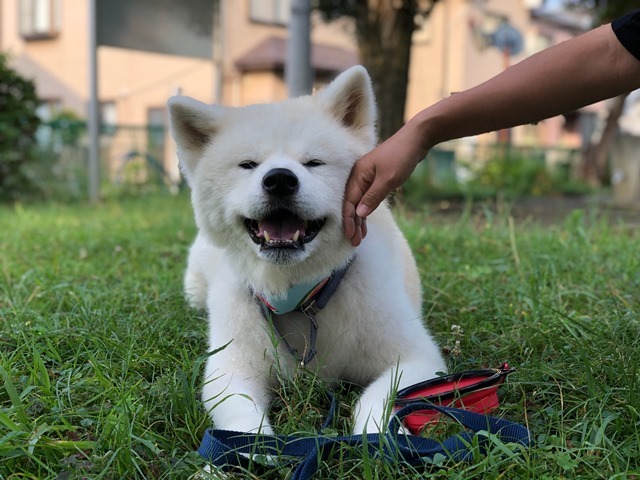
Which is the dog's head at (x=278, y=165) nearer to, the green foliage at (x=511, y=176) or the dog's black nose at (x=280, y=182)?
the dog's black nose at (x=280, y=182)

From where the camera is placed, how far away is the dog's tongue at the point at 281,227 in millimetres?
1854

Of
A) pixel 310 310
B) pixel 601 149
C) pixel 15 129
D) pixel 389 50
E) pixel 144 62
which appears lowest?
pixel 310 310

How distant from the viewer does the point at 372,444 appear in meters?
1.52

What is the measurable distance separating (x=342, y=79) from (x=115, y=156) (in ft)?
28.3

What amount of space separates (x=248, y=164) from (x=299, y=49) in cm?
375

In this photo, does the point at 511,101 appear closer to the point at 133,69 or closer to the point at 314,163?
the point at 314,163

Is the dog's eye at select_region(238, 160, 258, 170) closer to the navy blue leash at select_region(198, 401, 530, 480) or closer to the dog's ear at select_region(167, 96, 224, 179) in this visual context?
the dog's ear at select_region(167, 96, 224, 179)

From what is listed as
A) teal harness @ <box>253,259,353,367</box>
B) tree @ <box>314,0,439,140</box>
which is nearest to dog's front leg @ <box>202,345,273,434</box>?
teal harness @ <box>253,259,353,367</box>

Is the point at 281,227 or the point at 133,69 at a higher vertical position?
the point at 133,69

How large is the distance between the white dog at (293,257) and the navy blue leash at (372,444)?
174 millimetres

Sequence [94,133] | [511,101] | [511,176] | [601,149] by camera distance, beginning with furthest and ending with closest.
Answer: [601,149]
[511,176]
[94,133]
[511,101]

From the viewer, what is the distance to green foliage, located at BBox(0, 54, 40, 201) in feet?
24.6

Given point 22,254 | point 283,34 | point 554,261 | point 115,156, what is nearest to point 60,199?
point 115,156

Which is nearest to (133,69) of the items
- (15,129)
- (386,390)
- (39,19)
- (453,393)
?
(39,19)
